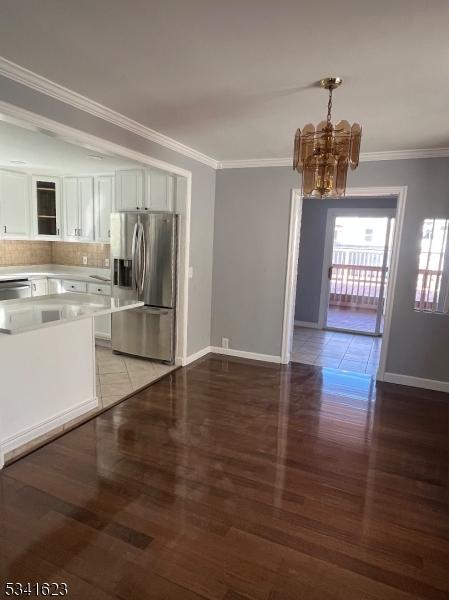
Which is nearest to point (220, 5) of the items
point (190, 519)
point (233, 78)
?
point (233, 78)

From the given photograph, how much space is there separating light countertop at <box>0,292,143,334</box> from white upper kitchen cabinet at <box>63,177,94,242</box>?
2.19 metres

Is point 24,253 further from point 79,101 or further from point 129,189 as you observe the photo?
point 79,101

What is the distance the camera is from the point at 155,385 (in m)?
3.87

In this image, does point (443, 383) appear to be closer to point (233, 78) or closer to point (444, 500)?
point (444, 500)

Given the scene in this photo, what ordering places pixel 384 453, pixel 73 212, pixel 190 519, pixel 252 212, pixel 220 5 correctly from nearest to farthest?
1. pixel 220 5
2. pixel 190 519
3. pixel 384 453
4. pixel 252 212
5. pixel 73 212

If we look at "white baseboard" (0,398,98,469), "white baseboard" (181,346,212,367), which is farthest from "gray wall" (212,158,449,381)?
"white baseboard" (0,398,98,469)

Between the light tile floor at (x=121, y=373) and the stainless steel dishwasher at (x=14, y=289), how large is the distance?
128cm

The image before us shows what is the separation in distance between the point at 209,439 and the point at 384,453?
129cm

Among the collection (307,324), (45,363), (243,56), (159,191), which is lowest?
(307,324)

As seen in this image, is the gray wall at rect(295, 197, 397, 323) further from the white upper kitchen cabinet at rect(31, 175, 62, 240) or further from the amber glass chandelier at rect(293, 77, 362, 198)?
the amber glass chandelier at rect(293, 77, 362, 198)

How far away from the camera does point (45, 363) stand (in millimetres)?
2732

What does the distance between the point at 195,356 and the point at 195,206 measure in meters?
1.83

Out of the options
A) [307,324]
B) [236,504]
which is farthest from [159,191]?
[307,324]

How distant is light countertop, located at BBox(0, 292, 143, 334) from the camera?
7.34 ft
